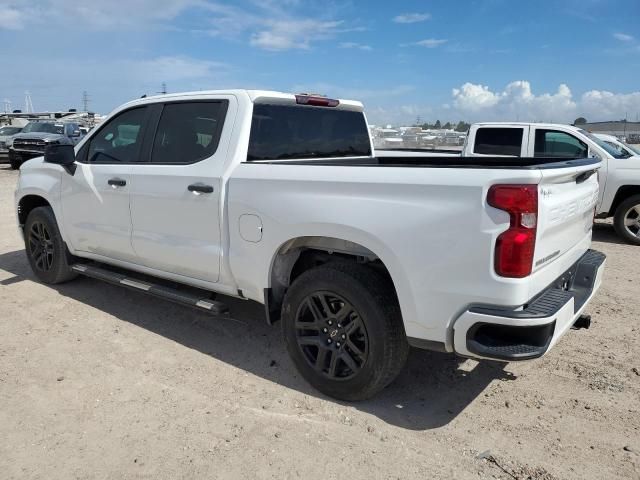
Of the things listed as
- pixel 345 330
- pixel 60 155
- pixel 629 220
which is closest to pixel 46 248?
pixel 60 155

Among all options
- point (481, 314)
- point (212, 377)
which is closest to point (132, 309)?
point (212, 377)

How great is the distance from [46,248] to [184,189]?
2663mm

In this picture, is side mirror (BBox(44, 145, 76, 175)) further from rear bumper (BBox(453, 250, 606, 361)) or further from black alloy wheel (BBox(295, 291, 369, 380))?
rear bumper (BBox(453, 250, 606, 361))

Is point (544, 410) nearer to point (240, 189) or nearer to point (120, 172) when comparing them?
point (240, 189)

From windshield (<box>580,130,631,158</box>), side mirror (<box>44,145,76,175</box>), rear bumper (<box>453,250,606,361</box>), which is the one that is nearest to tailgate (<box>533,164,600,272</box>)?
rear bumper (<box>453,250,606,361</box>)

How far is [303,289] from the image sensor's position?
3.42 m

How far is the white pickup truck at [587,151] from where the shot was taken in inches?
323

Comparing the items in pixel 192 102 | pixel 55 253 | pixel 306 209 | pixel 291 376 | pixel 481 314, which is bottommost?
pixel 291 376

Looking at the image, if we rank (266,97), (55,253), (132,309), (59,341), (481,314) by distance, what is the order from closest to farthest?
(481,314), (266,97), (59,341), (132,309), (55,253)

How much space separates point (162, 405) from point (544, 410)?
2402 mm

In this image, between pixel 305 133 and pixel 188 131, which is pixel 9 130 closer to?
pixel 188 131

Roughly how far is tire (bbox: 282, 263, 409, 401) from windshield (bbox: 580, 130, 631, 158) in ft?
23.0

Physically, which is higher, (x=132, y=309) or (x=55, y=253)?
(x=55, y=253)

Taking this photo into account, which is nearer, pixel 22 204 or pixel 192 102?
pixel 192 102
